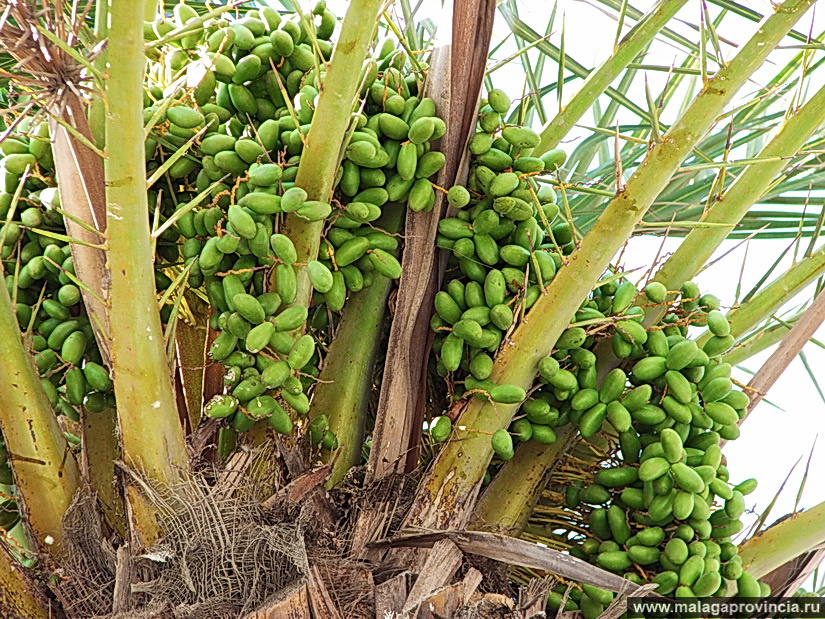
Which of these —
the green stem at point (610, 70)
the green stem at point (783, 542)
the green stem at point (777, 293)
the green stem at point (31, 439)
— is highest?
the green stem at point (610, 70)

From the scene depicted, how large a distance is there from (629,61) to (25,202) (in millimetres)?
908

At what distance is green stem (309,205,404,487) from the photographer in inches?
47.1

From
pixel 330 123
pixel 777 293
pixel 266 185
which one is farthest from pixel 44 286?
pixel 777 293

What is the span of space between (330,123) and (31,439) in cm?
57

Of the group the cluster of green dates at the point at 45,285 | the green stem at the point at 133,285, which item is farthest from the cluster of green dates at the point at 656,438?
the cluster of green dates at the point at 45,285

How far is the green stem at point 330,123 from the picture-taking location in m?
0.96

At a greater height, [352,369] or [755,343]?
[755,343]

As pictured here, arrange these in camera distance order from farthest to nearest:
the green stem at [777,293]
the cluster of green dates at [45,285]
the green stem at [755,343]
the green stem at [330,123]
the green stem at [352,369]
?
the green stem at [755,343] → the green stem at [777,293] → the green stem at [352,369] → the cluster of green dates at [45,285] → the green stem at [330,123]

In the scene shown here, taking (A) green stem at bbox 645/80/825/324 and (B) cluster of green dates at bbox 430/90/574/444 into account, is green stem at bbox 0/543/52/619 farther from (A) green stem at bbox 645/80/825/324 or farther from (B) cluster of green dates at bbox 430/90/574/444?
(A) green stem at bbox 645/80/825/324

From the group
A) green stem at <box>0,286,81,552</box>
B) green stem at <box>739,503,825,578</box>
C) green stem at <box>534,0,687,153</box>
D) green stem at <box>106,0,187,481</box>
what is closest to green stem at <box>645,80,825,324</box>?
green stem at <box>534,0,687,153</box>

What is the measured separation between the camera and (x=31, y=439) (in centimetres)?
107

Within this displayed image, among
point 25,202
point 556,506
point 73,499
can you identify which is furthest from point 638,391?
point 25,202

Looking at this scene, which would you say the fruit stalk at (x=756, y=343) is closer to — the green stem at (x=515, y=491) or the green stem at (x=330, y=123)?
the green stem at (x=515, y=491)

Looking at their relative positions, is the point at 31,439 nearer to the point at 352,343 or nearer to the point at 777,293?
the point at 352,343
